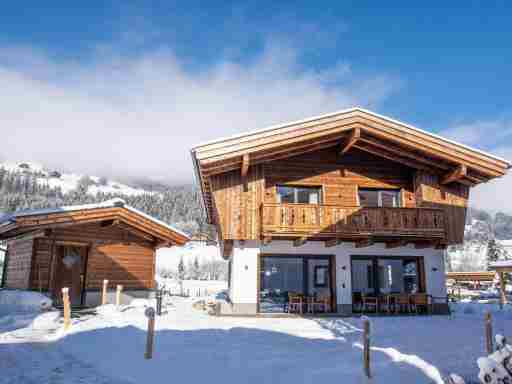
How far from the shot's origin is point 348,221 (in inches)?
613

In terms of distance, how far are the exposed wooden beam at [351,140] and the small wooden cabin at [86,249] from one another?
25.2 feet

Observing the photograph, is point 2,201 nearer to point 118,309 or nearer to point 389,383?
point 118,309

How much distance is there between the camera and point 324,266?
71.5ft

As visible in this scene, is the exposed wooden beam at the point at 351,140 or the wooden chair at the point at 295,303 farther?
the exposed wooden beam at the point at 351,140

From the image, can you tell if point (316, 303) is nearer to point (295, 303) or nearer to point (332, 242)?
point (295, 303)

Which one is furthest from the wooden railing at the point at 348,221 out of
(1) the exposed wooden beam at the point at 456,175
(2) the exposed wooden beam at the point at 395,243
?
(1) the exposed wooden beam at the point at 456,175

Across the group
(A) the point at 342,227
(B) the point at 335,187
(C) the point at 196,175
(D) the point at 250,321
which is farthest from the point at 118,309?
(B) the point at 335,187

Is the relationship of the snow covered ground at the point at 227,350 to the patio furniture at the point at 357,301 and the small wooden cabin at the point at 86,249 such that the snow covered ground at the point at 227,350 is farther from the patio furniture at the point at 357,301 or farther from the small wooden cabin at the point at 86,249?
the small wooden cabin at the point at 86,249

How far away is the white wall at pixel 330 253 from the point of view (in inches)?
610

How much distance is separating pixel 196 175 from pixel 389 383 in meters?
11.5

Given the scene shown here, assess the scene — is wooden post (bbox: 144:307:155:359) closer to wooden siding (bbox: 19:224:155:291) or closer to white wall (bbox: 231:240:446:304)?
white wall (bbox: 231:240:446:304)

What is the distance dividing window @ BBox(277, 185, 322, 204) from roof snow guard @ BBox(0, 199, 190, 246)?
15.3 ft

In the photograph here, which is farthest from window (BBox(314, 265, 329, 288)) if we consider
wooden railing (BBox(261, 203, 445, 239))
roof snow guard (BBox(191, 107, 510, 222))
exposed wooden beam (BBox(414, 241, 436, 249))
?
roof snow guard (BBox(191, 107, 510, 222))

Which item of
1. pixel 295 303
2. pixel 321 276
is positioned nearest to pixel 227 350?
pixel 295 303
